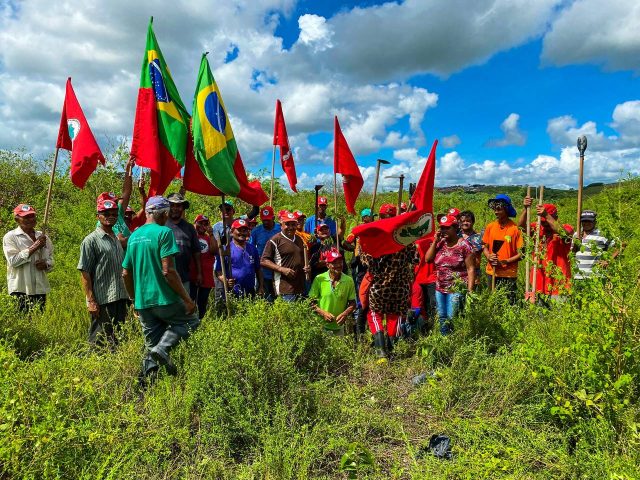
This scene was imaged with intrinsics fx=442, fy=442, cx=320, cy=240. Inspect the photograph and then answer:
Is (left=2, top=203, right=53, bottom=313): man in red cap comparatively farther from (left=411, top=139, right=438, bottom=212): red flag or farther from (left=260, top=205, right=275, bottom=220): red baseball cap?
(left=411, top=139, right=438, bottom=212): red flag

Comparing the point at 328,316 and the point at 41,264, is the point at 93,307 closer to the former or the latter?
the point at 41,264

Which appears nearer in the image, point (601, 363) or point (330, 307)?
point (601, 363)

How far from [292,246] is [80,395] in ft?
9.64

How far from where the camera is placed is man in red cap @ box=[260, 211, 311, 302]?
5.66 m

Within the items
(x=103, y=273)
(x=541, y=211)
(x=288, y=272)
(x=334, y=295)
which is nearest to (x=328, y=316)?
(x=334, y=295)

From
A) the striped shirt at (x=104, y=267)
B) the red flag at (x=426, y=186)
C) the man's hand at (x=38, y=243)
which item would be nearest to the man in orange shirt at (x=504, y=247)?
the red flag at (x=426, y=186)

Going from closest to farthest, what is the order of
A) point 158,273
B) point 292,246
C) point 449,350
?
1. point 158,273
2. point 449,350
3. point 292,246

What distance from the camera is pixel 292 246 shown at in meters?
5.68

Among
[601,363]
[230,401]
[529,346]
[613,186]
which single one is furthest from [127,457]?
[613,186]

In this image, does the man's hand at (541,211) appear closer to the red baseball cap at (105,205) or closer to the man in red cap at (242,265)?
the man in red cap at (242,265)

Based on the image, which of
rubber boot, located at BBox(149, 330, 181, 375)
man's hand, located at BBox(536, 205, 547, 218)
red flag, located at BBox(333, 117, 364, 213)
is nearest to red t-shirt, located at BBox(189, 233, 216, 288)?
rubber boot, located at BBox(149, 330, 181, 375)

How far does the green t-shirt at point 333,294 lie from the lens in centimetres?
532

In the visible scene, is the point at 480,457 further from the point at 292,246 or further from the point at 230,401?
the point at 292,246

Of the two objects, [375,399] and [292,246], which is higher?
[292,246]
